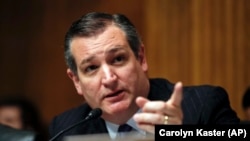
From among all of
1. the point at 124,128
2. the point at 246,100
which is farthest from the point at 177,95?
the point at 246,100

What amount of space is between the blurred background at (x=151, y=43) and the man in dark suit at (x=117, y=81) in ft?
4.17

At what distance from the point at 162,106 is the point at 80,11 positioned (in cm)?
241

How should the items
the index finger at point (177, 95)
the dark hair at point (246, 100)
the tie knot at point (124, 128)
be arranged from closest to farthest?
the index finger at point (177, 95), the tie knot at point (124, 128), the dark hair at point (246, 100)

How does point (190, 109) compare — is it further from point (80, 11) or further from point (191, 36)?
point (80, 11)

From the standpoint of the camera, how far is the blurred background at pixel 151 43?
332 centimetres

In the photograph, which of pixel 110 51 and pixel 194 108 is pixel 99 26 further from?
pixel 194 108

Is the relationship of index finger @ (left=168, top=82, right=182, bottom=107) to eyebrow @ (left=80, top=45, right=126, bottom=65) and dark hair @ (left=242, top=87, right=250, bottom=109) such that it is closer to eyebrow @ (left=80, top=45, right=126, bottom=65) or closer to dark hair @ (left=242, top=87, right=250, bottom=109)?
eyebrow @ (left=80, top=45, right=126, bottom=65)

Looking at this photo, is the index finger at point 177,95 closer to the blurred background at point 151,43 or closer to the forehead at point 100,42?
the forehead at point 100,42

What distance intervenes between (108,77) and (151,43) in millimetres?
1661

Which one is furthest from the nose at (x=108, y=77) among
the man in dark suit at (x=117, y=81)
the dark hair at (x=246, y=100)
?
the dark hair at (x=246, y=100)

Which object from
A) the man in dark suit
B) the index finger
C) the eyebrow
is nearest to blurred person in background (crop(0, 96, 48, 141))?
the man in dark suit

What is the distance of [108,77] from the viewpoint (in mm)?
1909

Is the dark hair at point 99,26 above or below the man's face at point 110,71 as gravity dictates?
above

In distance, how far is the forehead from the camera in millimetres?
1984
